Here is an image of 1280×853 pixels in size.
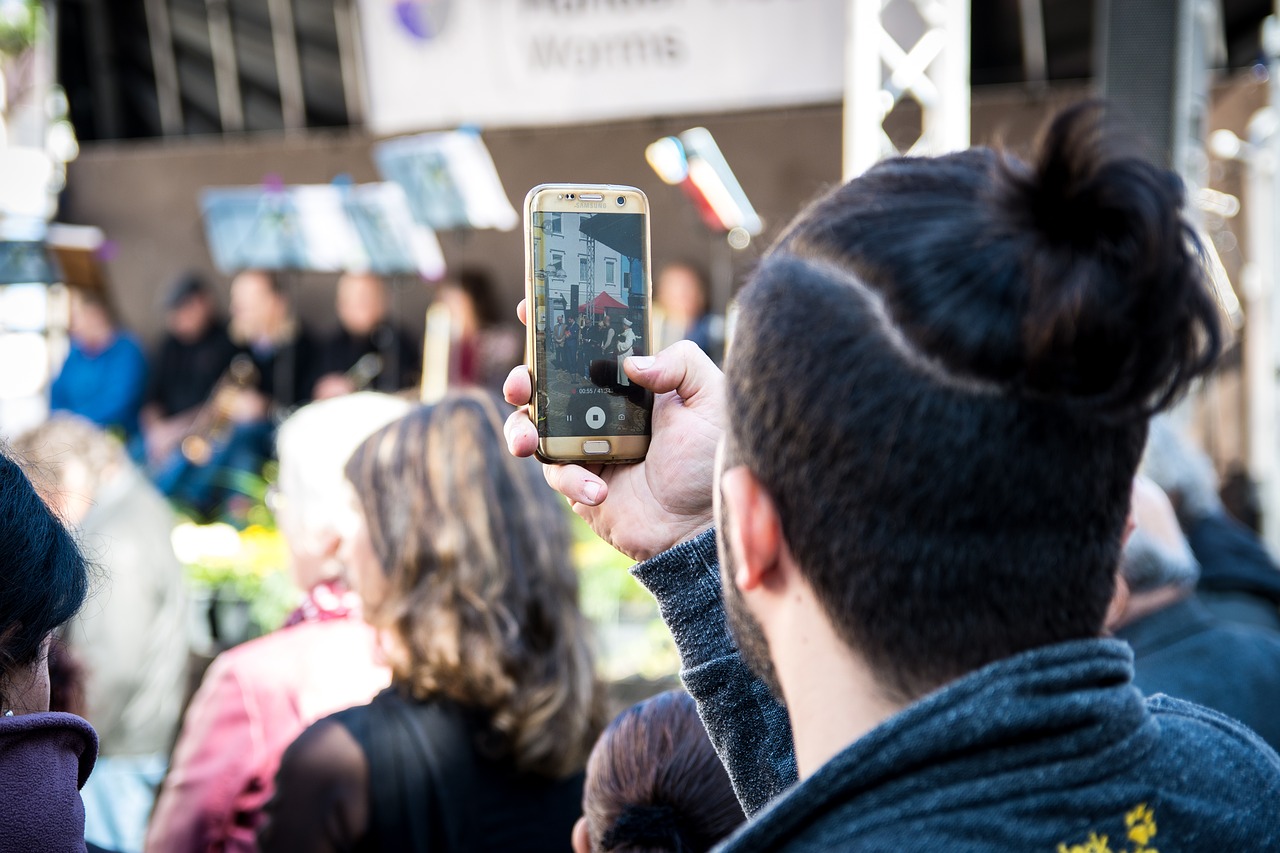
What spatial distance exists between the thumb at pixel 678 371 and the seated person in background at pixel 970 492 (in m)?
0.37

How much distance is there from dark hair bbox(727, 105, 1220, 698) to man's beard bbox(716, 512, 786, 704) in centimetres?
9

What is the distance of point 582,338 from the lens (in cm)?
134

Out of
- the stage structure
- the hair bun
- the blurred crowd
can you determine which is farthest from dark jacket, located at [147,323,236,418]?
the hair bun

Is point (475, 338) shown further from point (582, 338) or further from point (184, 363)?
point (582, 338)

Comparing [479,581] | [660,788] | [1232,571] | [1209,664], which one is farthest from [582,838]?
[1232,571]

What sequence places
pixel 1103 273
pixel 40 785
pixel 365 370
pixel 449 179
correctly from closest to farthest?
pixel 1103 273 < pixel 40 785 < pixel 449 179 < pixel 365 370

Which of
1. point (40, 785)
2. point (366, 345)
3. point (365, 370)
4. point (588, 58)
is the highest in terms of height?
point (588, 58)

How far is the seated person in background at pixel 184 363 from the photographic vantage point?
8844mm

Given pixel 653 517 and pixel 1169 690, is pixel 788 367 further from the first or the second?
pixel 1169 690

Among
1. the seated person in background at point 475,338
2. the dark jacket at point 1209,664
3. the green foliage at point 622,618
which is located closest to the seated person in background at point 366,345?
the seated person in background at point 475,338

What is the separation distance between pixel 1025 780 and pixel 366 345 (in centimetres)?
843

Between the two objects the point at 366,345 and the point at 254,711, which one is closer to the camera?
the point at 254,711

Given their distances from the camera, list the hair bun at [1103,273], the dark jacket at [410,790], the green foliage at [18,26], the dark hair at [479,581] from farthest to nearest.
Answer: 1. the green foliage at [18,26]
2. the dark hair at [479,581]
3. the dark jacket at [410,790]
4. the hair bun at [1103,273]

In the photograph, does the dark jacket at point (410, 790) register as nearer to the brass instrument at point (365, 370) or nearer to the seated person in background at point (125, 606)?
the seated person in background at point (125, 606)
